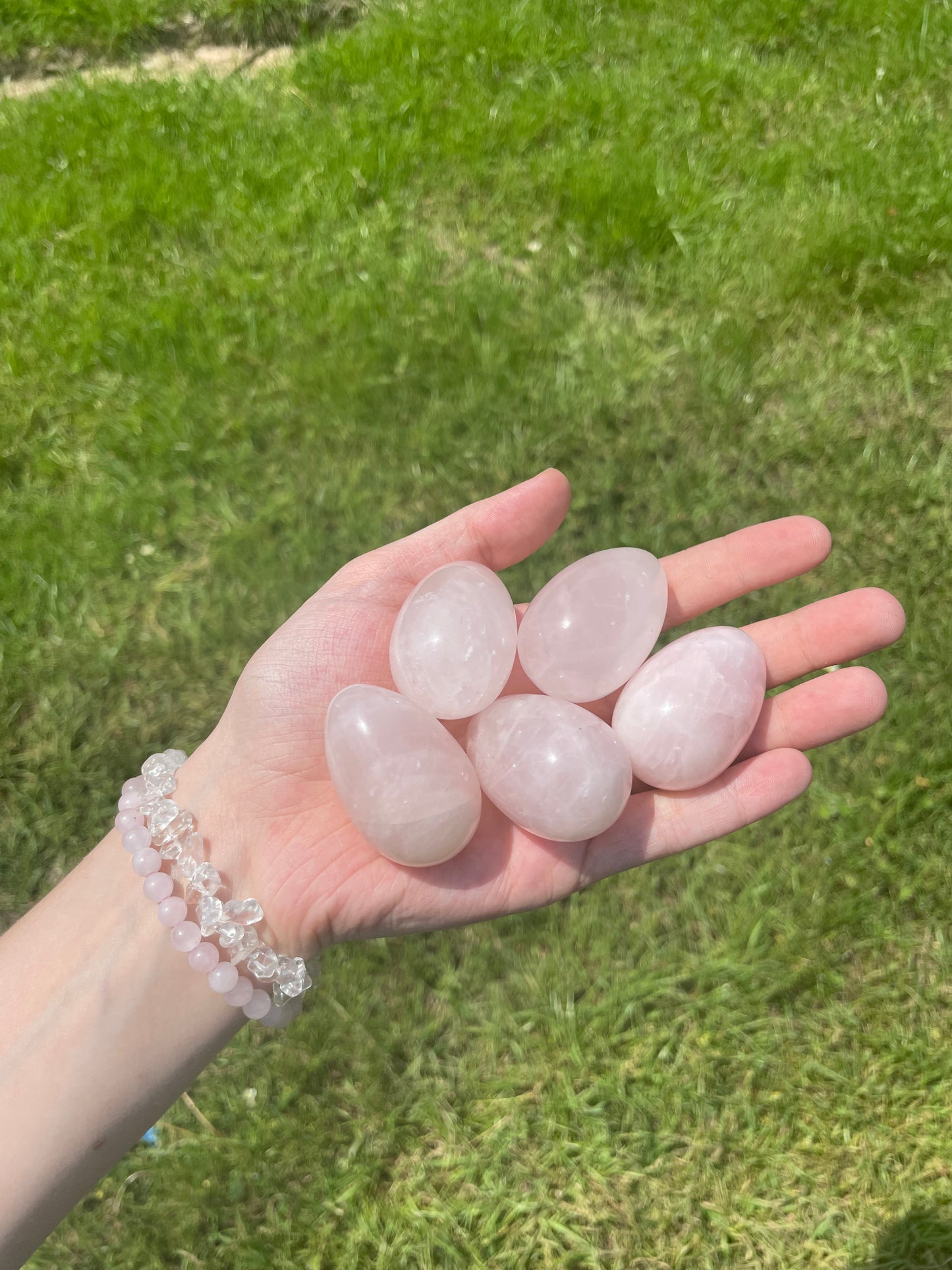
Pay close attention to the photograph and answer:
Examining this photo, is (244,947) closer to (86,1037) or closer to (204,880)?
(204,880)

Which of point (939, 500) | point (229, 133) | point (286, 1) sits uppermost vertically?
point (286, 1)

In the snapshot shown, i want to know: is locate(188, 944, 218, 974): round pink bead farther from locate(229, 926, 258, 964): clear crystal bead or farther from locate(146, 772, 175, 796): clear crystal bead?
locate(146, 772, 175, 796): clear crystal bead

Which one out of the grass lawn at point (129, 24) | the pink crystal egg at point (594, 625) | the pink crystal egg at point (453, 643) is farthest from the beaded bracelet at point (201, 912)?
the grass lawn at point (129, 24)

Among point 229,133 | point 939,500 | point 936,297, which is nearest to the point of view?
point 939,500

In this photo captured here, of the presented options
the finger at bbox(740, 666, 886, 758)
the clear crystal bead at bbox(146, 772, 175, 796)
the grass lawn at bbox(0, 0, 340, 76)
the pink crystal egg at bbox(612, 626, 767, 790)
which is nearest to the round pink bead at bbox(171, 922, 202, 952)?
the clear crystal bead at bbox(146, 772, 175, 796)

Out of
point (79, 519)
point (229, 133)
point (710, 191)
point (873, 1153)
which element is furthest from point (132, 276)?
point (873, 1153)

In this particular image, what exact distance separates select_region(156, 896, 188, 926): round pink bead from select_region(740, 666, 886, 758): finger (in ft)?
3.56

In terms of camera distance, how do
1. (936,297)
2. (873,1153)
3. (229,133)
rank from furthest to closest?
(229,133) → (936,297) → (873,1153)

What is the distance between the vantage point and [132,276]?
2930 mm

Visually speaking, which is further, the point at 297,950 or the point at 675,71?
the point at 675,71

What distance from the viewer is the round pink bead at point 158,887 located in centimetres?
161

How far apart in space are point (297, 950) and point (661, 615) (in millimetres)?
911

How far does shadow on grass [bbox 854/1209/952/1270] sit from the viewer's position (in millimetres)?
1932

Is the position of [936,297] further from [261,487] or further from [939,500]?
[261,487]
